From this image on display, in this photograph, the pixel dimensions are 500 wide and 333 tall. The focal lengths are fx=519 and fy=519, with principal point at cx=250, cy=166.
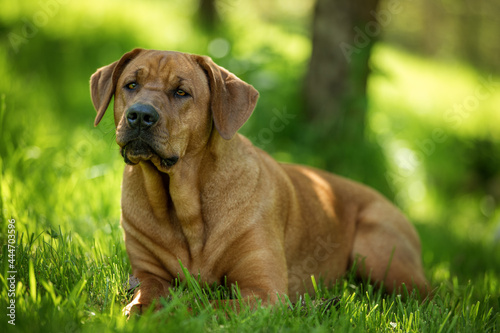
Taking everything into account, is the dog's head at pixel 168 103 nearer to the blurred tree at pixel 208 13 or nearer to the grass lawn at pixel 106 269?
the grass lawn at pixel 106 269

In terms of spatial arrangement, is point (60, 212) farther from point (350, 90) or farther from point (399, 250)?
point (350, 90)

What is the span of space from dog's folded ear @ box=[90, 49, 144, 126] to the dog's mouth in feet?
1.47

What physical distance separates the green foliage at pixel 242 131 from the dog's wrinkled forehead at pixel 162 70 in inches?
25.1

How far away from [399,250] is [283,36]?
6755mm

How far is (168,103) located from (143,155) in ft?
1.21

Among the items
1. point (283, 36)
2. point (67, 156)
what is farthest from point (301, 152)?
point (283, 36)

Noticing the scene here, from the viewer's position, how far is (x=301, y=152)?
673cm

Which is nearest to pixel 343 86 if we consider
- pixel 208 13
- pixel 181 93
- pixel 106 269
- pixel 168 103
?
pixel 181 93

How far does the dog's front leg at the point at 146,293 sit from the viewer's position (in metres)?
2.94

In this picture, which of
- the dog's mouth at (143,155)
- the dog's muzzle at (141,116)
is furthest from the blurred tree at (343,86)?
the dog's muzzle at (141,116)

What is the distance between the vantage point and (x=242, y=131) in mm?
6824

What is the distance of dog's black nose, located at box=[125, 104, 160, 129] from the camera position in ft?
10.1

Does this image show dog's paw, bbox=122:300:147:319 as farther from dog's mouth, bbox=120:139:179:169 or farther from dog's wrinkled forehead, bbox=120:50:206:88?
dog's wrinkled forehead, bbox=120:50:206:88

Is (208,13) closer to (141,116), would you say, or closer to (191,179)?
(191,179)
